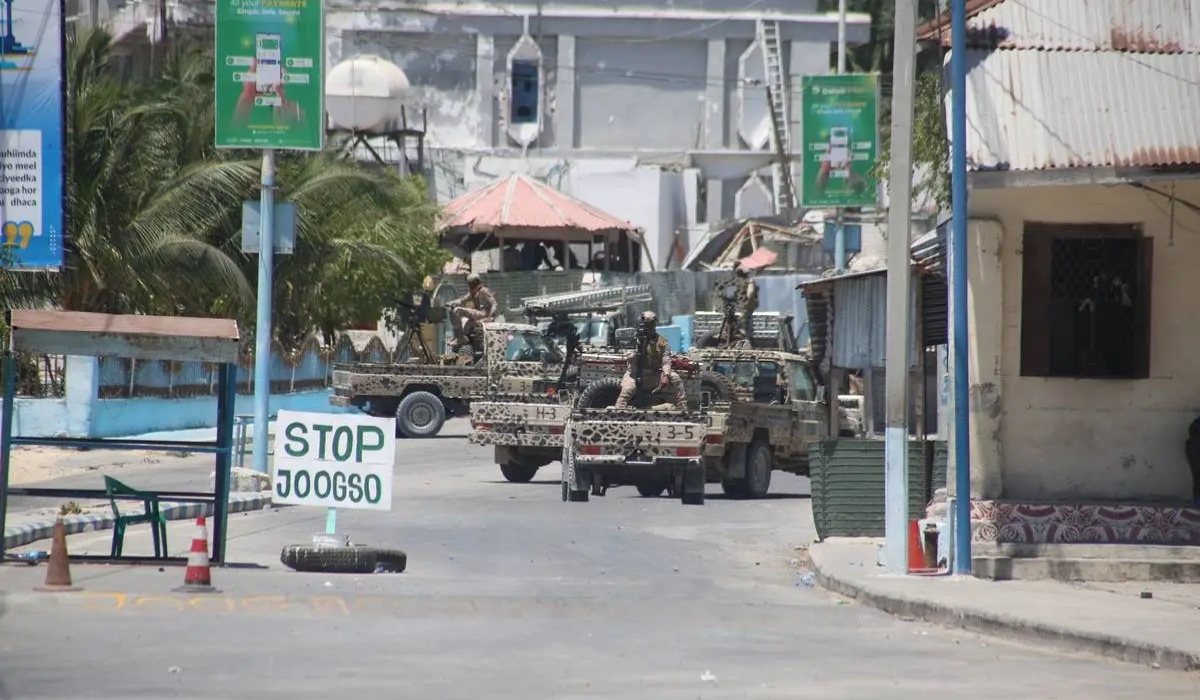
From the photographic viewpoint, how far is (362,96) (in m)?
53.1

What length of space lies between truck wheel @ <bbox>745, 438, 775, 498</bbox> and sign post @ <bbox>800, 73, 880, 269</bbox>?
1031cm

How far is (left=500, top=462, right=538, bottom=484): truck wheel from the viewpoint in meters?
24.8

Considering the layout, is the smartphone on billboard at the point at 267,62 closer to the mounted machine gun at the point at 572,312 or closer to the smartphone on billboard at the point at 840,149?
the mounted machine gun at the point at 572,312

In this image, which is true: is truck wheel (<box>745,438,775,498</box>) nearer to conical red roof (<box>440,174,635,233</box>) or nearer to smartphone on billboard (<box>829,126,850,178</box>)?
smartphone on billboard (<box>829,126,850,178</box>)

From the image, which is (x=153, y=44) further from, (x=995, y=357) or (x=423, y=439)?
(x=995, y=357)

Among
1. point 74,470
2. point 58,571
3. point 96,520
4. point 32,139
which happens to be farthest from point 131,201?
point 58,571

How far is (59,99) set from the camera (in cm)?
2050

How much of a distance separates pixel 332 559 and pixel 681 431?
700 centimetres

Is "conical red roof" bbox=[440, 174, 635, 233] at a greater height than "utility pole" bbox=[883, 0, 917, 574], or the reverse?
"conical red roof" bbox=[440, 174, 635, 233]

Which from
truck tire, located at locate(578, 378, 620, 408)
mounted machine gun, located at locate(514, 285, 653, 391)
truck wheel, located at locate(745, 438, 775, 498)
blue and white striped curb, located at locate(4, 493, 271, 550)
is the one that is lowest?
blue and white striped curb, located at locate(4, 493, 271, 550)

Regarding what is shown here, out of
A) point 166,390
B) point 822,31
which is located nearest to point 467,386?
point 166,390

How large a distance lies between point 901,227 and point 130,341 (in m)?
Answer: 6.34

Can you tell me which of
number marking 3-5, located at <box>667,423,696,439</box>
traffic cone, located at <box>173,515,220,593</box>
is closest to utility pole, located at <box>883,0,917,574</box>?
traffic cone, located at <box>173,515,220,593</box>

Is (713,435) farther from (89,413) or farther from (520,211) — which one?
(520,211)
